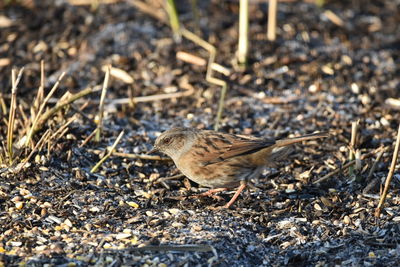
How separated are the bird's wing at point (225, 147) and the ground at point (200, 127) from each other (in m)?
0.37

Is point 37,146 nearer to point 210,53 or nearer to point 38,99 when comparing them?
point 38,99

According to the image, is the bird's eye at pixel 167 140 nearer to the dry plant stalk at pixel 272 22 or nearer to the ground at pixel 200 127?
the ground at pixel 200 127

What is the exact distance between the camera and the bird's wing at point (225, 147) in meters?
5.23

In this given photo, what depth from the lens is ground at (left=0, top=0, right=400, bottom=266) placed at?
452 centimetres

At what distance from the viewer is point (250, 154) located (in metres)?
5.24

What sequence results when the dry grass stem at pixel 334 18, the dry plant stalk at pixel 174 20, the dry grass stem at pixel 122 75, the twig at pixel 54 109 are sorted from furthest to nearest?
the dry grass stem at pixel 334 18 < the dry plant stalk at pixel 174 20 < the dry grass stem at pixel 122 75 < the twig at pixel 54 109

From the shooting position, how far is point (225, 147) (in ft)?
17.4

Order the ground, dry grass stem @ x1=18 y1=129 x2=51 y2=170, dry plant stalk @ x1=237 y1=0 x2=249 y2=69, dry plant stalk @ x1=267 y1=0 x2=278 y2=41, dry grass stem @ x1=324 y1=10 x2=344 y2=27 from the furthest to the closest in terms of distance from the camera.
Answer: dry grass stem @ x1=324 y1=10 x2=344 y2=27
dry plant stalk @ x1=267 y1=0 x2=278 y2=41
dry plant stalk @ x1=237 y1=0 x2=249 y2=69
dry grass stem @ x1=18 y1=129 x2=51 y2=170
the ground

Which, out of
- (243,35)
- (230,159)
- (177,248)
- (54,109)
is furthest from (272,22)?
(177,248)

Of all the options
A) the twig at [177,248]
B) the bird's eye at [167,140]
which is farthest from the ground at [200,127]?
the bird's eye at [167,140]

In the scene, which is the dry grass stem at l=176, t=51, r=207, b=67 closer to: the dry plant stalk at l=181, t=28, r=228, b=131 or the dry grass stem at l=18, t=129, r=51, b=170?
the dry plant stalk at l=181, t=28, r=228, b=131

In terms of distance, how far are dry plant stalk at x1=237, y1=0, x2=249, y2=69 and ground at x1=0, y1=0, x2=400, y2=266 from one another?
127mm

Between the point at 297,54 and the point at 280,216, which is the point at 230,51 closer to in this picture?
the point at 297,54

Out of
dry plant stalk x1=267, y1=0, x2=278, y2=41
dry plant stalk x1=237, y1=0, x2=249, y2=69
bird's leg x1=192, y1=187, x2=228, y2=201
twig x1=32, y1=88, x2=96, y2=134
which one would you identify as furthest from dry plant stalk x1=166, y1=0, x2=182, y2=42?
bird's leg x1=192, y1=187, x2=228, y2=201
